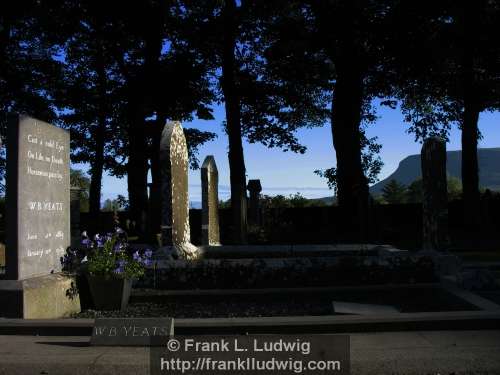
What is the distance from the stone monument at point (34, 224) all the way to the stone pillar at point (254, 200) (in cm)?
1393

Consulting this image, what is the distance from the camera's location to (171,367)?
A: 462 cm

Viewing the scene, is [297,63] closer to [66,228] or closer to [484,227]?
[484,227]

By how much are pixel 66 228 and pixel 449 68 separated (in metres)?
22.0

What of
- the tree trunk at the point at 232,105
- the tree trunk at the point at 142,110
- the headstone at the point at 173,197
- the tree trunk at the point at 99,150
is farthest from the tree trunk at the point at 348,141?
the tree trunk at the point at 99,150

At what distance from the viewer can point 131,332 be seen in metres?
5.23

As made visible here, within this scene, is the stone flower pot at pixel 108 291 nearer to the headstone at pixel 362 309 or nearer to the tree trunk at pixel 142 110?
the headstone at pixel 362 309

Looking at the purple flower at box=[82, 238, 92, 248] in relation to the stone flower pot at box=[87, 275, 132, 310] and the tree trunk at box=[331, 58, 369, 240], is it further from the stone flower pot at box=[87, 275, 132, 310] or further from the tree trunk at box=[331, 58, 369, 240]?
the tree trunk at box=[331, 58, 369, 240]

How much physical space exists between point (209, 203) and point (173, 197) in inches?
173

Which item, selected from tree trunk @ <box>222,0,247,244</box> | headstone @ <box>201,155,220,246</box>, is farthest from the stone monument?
tree trunk @ <box>222,0,247,244</box>

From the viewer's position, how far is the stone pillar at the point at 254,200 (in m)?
21.4

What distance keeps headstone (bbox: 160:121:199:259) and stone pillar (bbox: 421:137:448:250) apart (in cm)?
403

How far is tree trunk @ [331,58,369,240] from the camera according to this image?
71.7 feet

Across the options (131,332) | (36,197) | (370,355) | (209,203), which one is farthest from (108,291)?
(209,203)

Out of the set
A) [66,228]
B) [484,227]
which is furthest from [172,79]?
[66,228]
